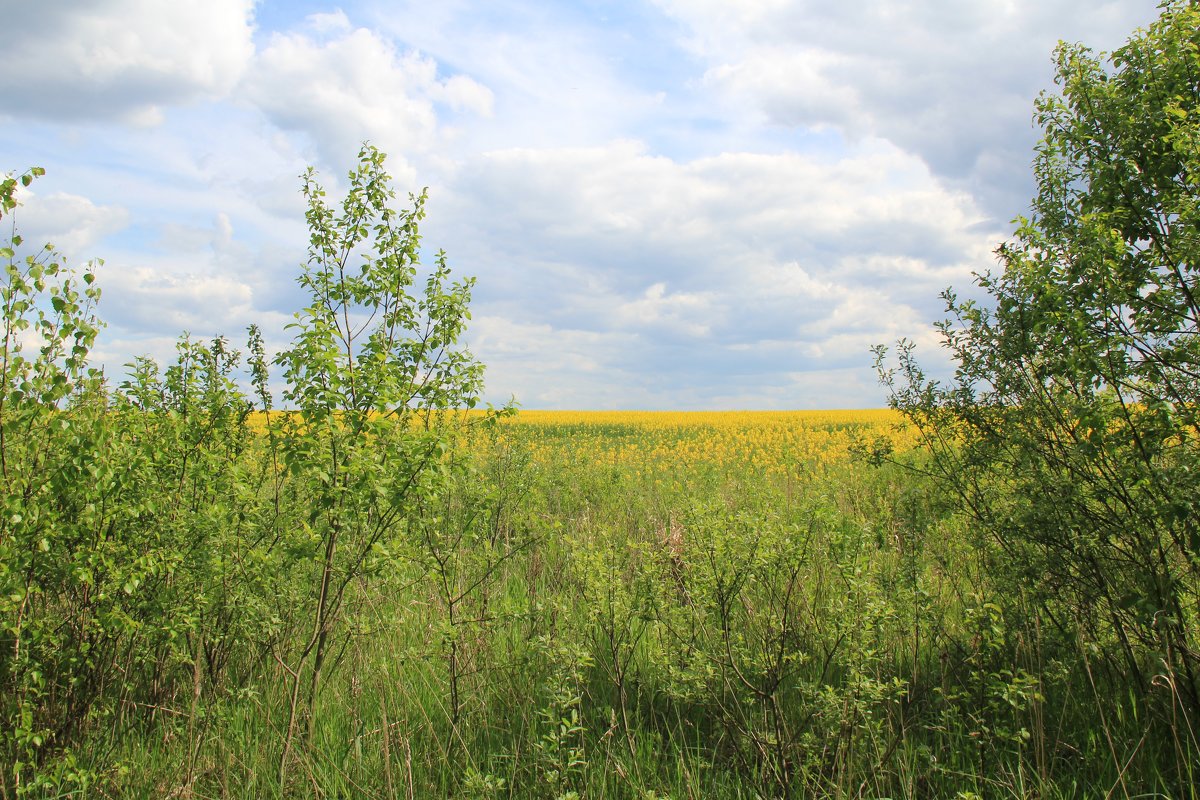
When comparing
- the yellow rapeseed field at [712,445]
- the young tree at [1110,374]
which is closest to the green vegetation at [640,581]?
the young tree at [1110,374]

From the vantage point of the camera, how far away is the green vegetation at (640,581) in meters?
3.57

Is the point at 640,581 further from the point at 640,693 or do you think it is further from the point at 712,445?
the point at 712,445

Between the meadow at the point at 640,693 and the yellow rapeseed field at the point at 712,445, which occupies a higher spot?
the yellow rapeseed field at the point at 712,445

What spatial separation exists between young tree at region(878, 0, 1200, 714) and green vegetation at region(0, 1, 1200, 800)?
23 mm

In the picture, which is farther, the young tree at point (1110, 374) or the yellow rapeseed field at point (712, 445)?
the yellow rapeseed field at point (712, 445)

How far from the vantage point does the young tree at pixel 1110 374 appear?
3584 millimetres

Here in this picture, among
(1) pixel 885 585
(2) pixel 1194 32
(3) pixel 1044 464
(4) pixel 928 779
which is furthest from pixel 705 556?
(2) pixel 1194 32

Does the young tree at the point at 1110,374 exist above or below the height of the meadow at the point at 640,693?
above

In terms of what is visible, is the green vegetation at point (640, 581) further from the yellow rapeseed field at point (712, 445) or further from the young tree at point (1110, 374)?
the yellow rapeseed field at point (712, 445)

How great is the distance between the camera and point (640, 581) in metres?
4.38

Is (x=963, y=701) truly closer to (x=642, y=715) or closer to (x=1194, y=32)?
(x=642, y=715)

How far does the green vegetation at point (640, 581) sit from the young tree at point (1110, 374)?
0.02 metres

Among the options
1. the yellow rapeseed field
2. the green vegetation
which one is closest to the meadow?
the green vegetation

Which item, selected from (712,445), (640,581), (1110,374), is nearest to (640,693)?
(640,581)
